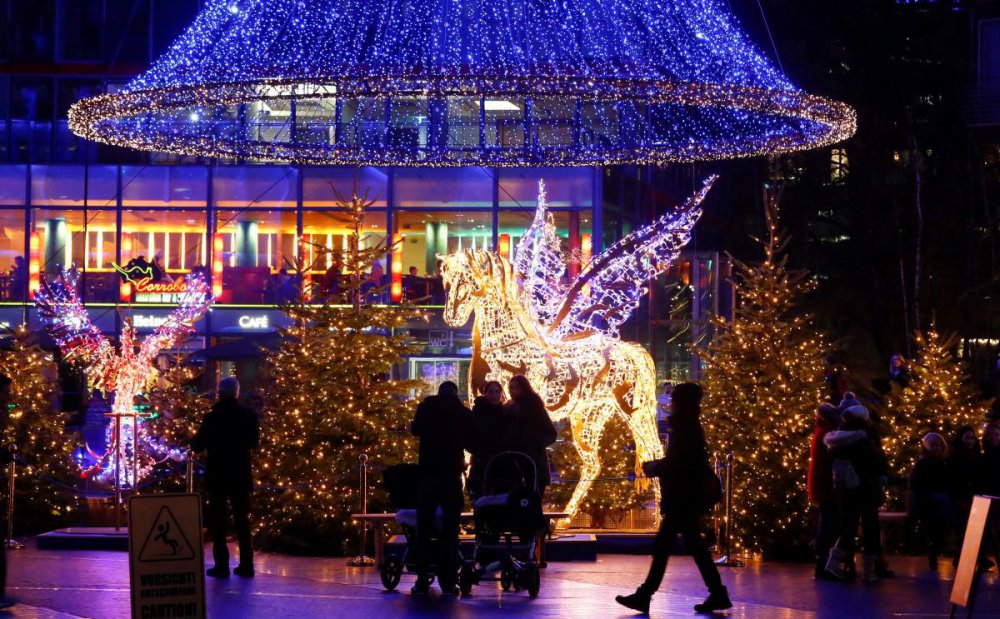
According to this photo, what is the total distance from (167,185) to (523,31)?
25554 mm

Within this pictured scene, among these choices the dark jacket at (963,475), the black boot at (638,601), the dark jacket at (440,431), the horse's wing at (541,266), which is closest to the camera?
the black boot at (638,601)

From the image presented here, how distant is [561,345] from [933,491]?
413 centimetres

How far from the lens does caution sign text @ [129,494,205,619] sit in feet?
29.6

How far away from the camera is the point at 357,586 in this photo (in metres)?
14.0

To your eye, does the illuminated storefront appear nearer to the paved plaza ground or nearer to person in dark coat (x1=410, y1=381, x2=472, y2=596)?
the paved plaza ground

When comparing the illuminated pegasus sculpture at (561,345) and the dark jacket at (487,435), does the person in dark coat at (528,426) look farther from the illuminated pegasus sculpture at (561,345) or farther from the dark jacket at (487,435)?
the illuminated pegasus sculpture at (561,345)

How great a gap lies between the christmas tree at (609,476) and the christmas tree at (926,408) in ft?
10.1

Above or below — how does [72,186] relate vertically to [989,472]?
above

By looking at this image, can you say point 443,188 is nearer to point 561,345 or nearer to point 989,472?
point 561,345

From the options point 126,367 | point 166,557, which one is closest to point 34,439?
point 126,367

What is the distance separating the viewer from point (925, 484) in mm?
16109

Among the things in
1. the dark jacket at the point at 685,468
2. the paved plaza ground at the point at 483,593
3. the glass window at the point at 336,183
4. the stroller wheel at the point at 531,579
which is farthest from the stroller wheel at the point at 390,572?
the glass window at the point at 336,183

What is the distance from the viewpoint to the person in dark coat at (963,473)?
16234 mm

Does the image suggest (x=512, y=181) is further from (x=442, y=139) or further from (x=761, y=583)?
(x=761, y=583)
